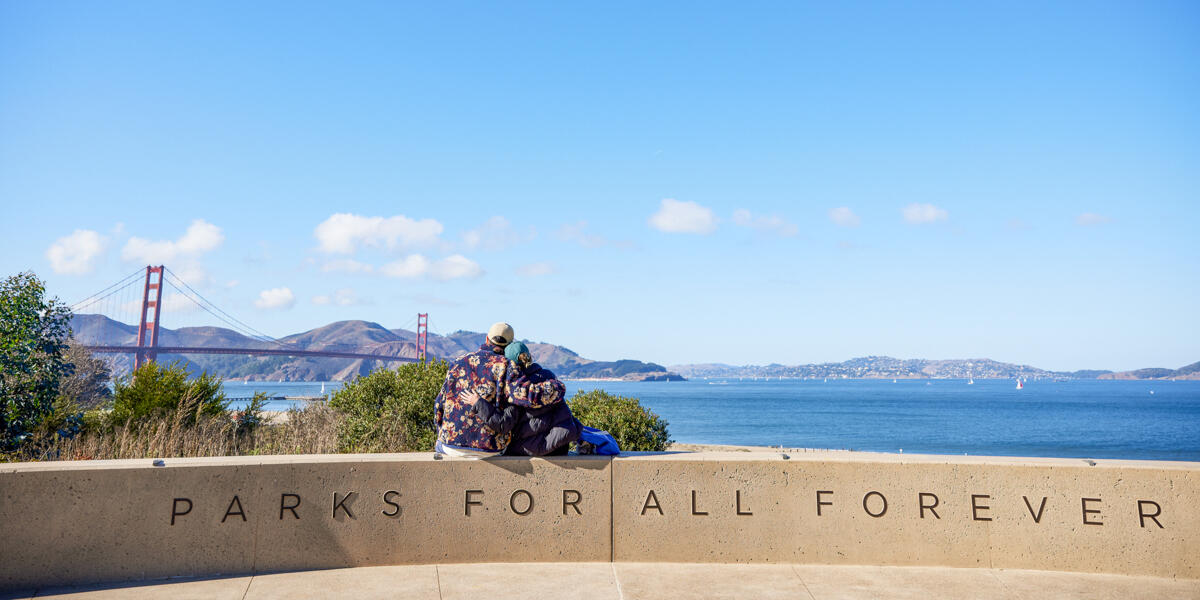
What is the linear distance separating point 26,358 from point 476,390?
9.16 meters

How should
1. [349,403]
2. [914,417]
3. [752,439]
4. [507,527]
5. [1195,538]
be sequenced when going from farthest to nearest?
[914,417] < [752,439] < [349,403] < [507,527] < [1195,538]

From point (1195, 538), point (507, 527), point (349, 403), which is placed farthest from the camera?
point (349, 403)

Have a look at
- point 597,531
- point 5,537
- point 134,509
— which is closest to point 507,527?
point 597,531

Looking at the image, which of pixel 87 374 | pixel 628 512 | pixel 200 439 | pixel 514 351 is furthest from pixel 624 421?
pixel 87 374

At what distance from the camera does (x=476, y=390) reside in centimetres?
511

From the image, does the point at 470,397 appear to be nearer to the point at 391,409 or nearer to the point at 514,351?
the point at 514,351

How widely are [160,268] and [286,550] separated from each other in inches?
3609

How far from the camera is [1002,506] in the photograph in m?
4.99

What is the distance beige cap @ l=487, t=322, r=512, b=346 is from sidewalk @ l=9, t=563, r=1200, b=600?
4.79 feet

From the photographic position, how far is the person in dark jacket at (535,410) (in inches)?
197

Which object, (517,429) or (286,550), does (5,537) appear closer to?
(286,550)

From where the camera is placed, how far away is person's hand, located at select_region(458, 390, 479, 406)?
5.12 meters

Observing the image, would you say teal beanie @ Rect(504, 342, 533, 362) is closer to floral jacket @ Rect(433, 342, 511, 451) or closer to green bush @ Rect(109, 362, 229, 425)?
floral jacket @ Rect(433, 342, 511, 451)

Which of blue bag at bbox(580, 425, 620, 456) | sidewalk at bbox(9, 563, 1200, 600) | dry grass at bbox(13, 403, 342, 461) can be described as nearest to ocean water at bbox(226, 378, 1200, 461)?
dry grass at bbox(13, 403, 342, 461)
